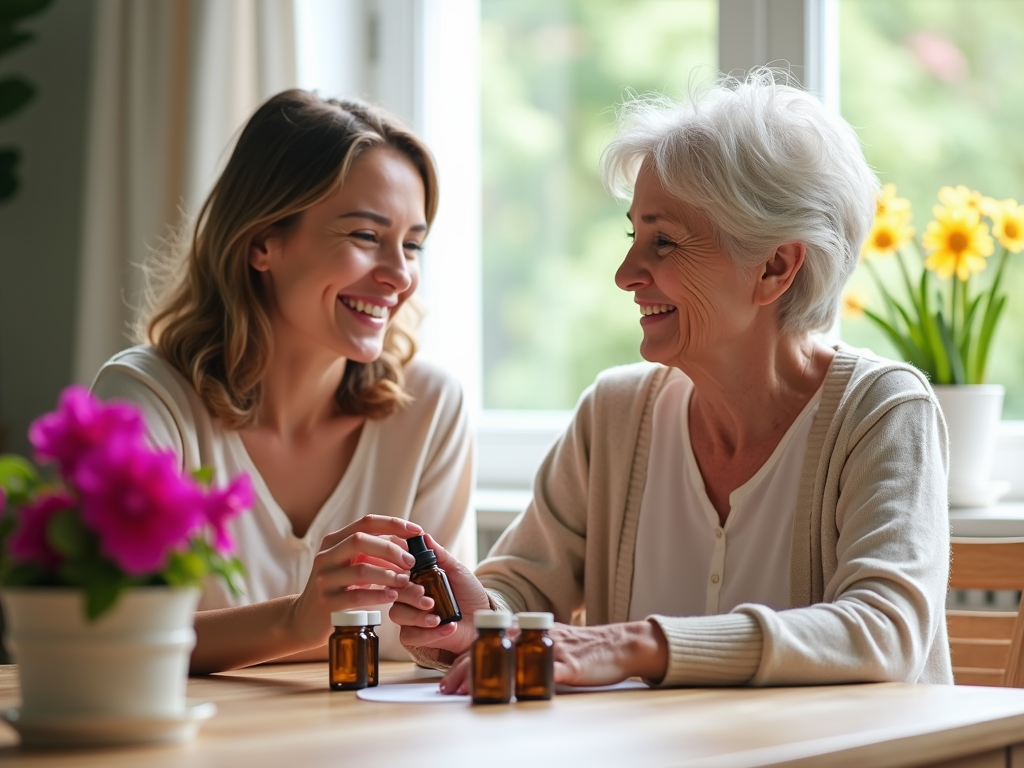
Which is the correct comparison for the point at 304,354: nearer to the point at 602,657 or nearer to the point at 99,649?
the point at 602,657

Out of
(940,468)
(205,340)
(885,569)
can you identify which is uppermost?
(205,340)

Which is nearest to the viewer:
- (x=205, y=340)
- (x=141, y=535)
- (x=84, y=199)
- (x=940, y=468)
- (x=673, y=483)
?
(x=141, y=535)

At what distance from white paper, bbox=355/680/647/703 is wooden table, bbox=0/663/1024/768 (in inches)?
1.2

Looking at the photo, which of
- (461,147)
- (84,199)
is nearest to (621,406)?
(461,147)

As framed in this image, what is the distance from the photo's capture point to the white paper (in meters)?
1.41

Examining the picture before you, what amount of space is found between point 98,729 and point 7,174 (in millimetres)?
2633

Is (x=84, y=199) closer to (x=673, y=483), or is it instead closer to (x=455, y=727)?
(x=673, y=483)

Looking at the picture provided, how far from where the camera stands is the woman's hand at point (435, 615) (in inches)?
61.4

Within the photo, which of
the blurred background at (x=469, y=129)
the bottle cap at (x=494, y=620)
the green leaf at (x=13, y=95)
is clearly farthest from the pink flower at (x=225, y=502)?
the green leaf at (x=13, y=95)

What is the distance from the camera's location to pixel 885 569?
5.16 ft

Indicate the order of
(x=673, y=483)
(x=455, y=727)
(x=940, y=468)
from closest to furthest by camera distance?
(x=455, y=727)
(x=940, y=468)
(x=673, y=483)

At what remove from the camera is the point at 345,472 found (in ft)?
7.30

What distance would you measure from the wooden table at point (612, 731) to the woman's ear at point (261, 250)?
0.93 metres

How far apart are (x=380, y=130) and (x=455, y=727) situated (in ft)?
4.30
